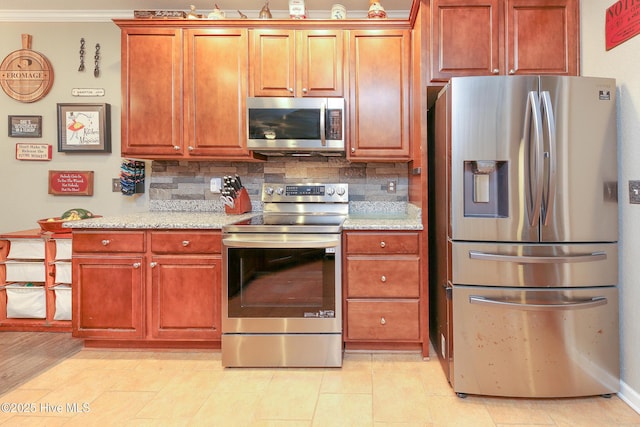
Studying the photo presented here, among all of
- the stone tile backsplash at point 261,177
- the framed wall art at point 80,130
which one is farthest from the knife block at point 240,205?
the framed wall art at point 80,130

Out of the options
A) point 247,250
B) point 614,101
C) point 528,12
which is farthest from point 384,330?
point 528,12

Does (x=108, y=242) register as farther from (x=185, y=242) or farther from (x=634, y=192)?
(x=634, y=192)

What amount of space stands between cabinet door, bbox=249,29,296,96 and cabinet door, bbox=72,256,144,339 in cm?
147

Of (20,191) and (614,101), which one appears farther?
(20,191)

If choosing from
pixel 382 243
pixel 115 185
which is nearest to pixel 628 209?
pixel 382 243

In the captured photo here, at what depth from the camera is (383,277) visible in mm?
2326

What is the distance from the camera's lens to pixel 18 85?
123 inches

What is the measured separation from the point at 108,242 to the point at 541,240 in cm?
251

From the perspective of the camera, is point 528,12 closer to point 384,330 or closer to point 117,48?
point 384,330

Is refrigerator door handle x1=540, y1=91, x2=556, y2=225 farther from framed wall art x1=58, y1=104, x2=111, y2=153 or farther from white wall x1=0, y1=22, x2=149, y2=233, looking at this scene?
framed wall art x1=58, y1=104, x2=111, y2=153

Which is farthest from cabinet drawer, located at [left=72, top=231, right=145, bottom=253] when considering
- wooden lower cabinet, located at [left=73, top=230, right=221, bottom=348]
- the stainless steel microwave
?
the stainless steel microwave

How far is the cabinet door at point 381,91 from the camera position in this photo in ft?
8.70

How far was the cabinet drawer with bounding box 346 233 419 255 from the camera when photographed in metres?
2.32

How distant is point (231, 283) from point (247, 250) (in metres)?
0.22
